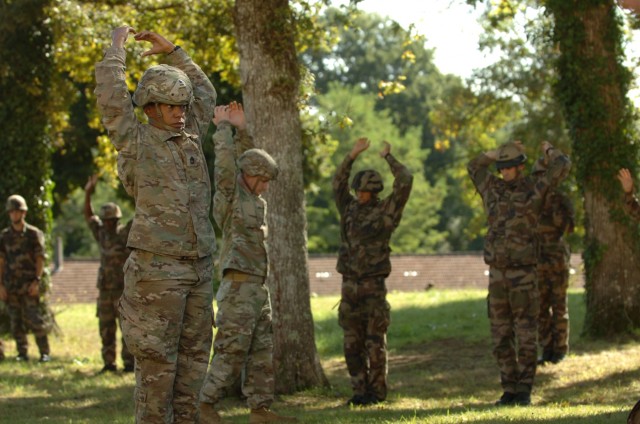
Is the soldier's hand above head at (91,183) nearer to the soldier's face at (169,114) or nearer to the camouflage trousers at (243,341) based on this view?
the camouflage trousers at (243,341)

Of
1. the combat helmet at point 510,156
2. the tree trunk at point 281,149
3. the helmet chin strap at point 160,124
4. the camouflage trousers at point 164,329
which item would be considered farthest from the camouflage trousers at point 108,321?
the helmet chin strap at point 160,124

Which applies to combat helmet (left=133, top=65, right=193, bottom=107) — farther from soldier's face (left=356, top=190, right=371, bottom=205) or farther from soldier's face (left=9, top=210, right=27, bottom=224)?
soldier's face (left=9, top=210, right=27, bottom=224)

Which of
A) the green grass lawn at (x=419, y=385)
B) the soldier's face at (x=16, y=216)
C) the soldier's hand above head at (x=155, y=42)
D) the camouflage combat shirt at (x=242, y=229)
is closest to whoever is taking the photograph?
the soldier's hand above head at (x=155, y=42)

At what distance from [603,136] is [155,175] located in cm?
1083

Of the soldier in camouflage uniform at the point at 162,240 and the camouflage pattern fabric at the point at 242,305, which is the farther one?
the camouflage pattern fabric at the point at 242,305

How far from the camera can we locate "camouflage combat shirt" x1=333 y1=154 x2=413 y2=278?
1167 cm

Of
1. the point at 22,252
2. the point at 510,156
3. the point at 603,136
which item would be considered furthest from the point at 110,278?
the point at 603,136

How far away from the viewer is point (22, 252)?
55.3ft

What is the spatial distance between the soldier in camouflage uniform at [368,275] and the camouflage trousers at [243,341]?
60.4 inches

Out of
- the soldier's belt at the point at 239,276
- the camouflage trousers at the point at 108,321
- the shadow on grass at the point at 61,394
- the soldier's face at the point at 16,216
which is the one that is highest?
the soldier's face at the point at 16,216

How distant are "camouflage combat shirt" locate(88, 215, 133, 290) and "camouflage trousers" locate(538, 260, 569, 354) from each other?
556cm

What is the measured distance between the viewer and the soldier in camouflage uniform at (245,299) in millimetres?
10195

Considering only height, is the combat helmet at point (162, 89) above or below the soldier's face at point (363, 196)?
above

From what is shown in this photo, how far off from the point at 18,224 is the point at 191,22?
16.3 ft
